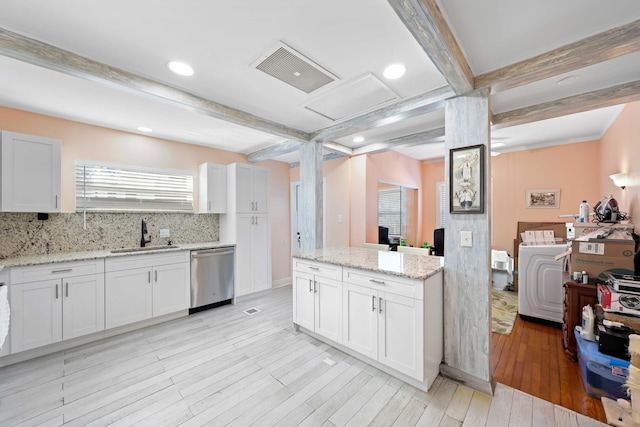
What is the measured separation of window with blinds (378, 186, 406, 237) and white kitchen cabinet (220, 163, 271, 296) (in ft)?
9.88

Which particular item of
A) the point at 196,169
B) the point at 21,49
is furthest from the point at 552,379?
the point at 196,169

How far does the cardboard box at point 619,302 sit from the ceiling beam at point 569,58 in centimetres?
172

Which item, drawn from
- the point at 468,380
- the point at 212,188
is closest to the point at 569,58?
the point at 468,380

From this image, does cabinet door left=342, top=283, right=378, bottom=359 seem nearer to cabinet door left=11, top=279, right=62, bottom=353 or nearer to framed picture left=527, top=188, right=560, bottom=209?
cabinet door left=11, top=279, right=62, bottom=353

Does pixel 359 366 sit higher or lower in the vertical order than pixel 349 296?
lower

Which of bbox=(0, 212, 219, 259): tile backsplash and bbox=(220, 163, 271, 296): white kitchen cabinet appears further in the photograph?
bbox=(220, 163, 271, 296): white kitchen cabinet

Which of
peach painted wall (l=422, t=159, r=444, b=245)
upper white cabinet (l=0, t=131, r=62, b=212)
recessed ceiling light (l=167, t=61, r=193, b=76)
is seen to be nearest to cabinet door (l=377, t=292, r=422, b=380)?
recessed ceiling light (l=167, t=61, r=193, b=76)

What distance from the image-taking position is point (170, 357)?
2.54 m

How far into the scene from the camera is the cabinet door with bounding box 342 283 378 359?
88.9 inches

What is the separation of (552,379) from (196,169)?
507 cm

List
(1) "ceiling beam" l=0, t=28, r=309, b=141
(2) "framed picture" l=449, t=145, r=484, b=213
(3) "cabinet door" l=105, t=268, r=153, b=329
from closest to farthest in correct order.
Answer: (1) "ceiling beam" l=0, t=28, r=309, b=141, (2) "framed picture" l=449, t=145, r=484, b=213, (3) "cabinet door" l=105, t=268, r=153, b=329

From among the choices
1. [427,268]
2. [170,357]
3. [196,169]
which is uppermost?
[196,169]

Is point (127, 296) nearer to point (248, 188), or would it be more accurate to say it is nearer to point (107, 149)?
point (107, 149)

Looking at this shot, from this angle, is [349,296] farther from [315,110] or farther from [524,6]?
[524,6]
